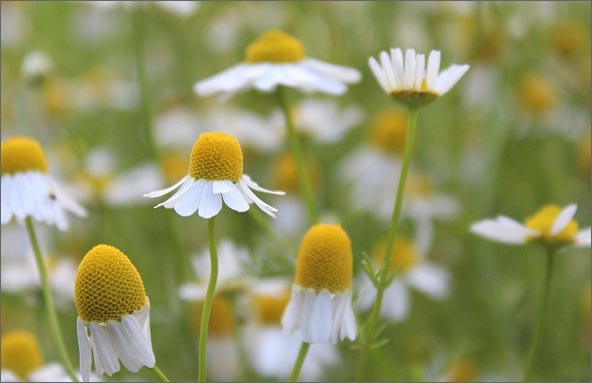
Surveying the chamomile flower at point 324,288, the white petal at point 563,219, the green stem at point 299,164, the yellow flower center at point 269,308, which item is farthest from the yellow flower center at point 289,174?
the chamomile flower at point 324,288

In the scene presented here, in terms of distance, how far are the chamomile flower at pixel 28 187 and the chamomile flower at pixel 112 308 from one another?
0.60 feet

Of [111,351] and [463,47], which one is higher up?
[463,47]

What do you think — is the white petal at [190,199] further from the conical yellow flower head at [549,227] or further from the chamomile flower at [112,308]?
the conical yellow flower head at [549,227]

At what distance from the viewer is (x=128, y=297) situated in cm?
46

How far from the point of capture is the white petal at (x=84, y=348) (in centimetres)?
46

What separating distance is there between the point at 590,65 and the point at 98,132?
2.39ft

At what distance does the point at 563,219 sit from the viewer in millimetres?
645

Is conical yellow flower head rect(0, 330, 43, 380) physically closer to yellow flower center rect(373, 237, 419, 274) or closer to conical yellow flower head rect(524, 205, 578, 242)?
conical yellow flower head rect(524, 205, 578, 242)

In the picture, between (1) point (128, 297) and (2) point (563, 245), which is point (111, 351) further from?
(2) point (563, 245)

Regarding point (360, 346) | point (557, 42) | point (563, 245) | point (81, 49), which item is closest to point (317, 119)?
point (557, 42)

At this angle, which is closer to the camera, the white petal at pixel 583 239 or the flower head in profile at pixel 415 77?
the flower head in profile at pixel 415 77

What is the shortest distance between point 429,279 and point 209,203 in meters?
0.61

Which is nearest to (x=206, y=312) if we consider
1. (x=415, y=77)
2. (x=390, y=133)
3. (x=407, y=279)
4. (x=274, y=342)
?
(x=415, y=77)

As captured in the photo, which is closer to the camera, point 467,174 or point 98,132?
point 467,174
